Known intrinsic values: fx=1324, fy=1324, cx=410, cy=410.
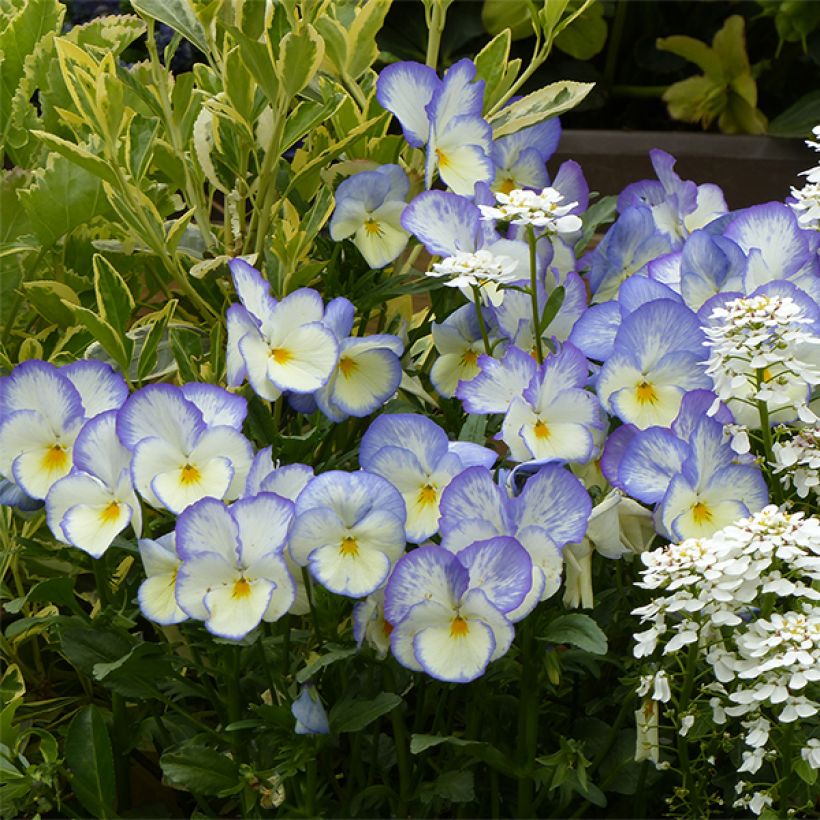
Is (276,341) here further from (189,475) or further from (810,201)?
(810,201)

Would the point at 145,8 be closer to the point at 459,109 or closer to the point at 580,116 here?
the point at 459,109

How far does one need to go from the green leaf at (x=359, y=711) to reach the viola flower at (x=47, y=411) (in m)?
0.23

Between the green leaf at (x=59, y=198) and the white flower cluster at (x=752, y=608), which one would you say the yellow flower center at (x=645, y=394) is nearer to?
the white flower cluster at (x=752, y=608)

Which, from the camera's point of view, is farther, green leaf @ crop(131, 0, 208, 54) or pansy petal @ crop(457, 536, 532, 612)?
green leaf @ crop(131, 0, 208, 54)

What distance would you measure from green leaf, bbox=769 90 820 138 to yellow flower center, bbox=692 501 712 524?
2.06 metres

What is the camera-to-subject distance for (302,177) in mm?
968

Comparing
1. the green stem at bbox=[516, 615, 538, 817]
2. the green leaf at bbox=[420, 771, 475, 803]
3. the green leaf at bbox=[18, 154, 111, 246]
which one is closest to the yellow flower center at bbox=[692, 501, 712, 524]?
the green stem at bbox=[516, 615, 538, 817]

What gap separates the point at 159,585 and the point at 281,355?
0.54 feet

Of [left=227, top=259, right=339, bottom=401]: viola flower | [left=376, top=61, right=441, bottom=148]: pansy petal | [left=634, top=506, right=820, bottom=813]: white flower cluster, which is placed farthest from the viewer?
[left=376, top=61, right=441, bottom=148]: pansy petal

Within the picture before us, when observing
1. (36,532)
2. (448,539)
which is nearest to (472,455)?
(448,539)

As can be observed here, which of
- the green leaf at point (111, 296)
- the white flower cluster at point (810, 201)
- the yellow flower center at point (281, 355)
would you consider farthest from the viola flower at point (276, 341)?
the white flower cluster at point (810, 201)

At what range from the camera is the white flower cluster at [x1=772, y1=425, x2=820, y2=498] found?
78 cm

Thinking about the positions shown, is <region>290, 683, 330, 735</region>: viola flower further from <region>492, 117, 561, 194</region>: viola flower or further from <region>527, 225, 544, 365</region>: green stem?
<region>492, 117, 561, 194</region>: viola flower

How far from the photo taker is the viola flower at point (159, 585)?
0.78 m
